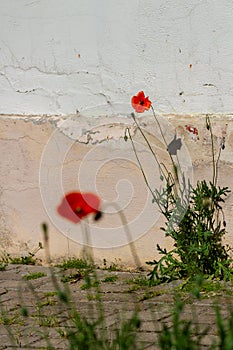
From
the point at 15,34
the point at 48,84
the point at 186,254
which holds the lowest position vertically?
the point at 186,254

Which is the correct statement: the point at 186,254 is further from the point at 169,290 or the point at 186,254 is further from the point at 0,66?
the point at 0,66

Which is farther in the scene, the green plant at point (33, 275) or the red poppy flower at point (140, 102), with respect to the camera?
the green plant at point (33, 275)

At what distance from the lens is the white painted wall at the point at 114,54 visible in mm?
4938

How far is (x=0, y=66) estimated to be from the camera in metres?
5.65

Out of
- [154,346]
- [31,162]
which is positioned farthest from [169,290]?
[31,162]

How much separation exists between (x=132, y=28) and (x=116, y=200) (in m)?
1.10

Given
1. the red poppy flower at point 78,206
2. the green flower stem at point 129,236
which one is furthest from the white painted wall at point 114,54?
the green flower stem at point 129,236

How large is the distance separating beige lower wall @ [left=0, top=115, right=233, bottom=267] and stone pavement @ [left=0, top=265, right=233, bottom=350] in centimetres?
23

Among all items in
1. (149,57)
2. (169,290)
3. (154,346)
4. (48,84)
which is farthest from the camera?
(48,84)

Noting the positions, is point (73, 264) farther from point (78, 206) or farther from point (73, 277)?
point (78, 206)

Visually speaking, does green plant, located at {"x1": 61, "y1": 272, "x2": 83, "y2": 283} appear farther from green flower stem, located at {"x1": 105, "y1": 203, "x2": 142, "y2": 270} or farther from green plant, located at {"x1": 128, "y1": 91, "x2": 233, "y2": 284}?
green plant, located at {"x1": 128, "y1": 91, "x2": 233, "y2": 284}

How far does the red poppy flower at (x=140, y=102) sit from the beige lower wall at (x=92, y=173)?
8 centimetres

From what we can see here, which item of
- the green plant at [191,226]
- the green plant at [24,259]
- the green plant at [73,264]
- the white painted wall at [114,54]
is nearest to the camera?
the green plant at [191,226]

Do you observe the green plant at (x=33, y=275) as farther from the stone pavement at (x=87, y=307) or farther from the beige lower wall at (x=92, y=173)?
the beige lower wall at (x=92, y=173)
